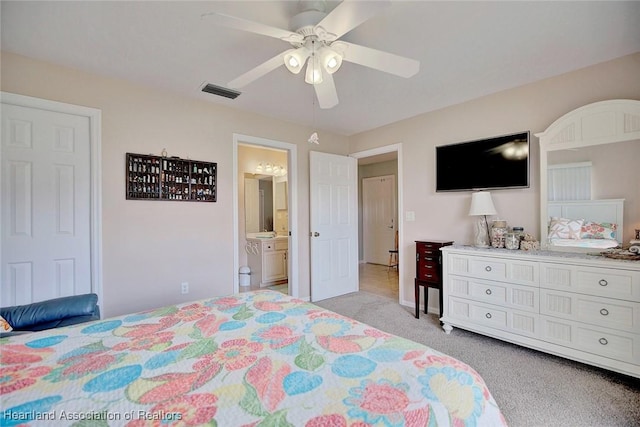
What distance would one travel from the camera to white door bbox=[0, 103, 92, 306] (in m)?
2.23

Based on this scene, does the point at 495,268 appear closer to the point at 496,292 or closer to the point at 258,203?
the point at 496,292

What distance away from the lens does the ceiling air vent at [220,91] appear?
2.82 m

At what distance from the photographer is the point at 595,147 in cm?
241

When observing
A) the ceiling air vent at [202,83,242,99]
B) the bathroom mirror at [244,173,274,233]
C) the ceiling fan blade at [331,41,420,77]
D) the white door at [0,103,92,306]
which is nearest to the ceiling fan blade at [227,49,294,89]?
the ceiling fan blade at [331,41,420,77]

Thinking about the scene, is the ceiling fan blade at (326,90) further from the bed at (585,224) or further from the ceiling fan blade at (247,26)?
the bed at (585,224)

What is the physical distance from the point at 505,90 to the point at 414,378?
3078 millimetres

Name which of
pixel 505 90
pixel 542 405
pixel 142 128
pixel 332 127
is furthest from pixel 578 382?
pixel 142 128

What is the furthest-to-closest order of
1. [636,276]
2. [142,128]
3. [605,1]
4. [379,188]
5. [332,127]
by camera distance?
[379,188], [332,127], [142,128], [636,276], [605,1]

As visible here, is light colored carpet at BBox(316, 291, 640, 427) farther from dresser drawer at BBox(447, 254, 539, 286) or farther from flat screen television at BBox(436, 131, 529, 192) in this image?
flat screen television at BBox(436, 131, 529, 192)

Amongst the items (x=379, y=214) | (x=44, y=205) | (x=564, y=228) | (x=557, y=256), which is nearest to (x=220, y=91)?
(x=44, y=205)

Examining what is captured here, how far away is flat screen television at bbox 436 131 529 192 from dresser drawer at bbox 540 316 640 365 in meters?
1.26

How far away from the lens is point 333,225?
422cm

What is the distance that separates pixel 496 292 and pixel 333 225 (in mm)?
2206

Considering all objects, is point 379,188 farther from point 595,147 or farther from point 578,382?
point 578,382
